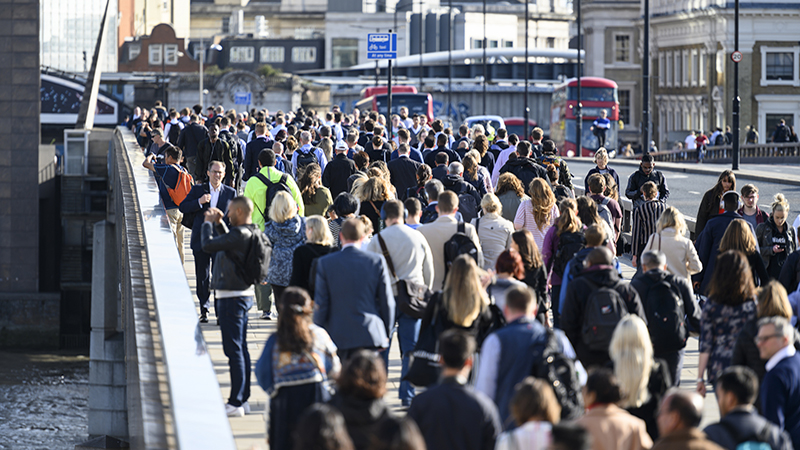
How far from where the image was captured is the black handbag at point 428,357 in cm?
786

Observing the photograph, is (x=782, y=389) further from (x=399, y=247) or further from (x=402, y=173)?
(x=402, y=173)

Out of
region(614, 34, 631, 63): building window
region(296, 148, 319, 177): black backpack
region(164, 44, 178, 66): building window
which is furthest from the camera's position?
region(614, 34, 631, 63): building window

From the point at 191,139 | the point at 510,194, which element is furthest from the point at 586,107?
the point at 510,194

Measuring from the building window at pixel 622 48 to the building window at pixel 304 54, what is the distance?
28.2m

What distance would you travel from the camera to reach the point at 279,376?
7.01 meters

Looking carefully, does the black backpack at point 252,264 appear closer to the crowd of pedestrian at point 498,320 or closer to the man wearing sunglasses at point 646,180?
the crowd of pedestrian at point 498,320

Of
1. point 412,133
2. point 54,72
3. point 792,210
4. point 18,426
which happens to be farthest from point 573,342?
point 54,72

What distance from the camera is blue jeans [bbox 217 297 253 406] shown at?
947 centimetres

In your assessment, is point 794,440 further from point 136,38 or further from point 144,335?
point 136,38

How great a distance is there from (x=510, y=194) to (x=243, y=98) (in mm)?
62710

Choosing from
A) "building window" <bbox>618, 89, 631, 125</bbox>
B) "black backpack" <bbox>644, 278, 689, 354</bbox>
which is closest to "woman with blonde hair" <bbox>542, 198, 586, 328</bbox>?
"black backpack" <bbox>644, 278, 689, 354</bbox>

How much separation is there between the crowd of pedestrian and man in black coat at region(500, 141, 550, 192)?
1.72 m

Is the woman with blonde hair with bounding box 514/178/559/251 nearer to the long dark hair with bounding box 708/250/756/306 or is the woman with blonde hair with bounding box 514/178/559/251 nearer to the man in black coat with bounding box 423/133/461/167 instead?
Answer: the long dark hair with bounding box 708/250/756/306

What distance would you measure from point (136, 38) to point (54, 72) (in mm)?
17090
